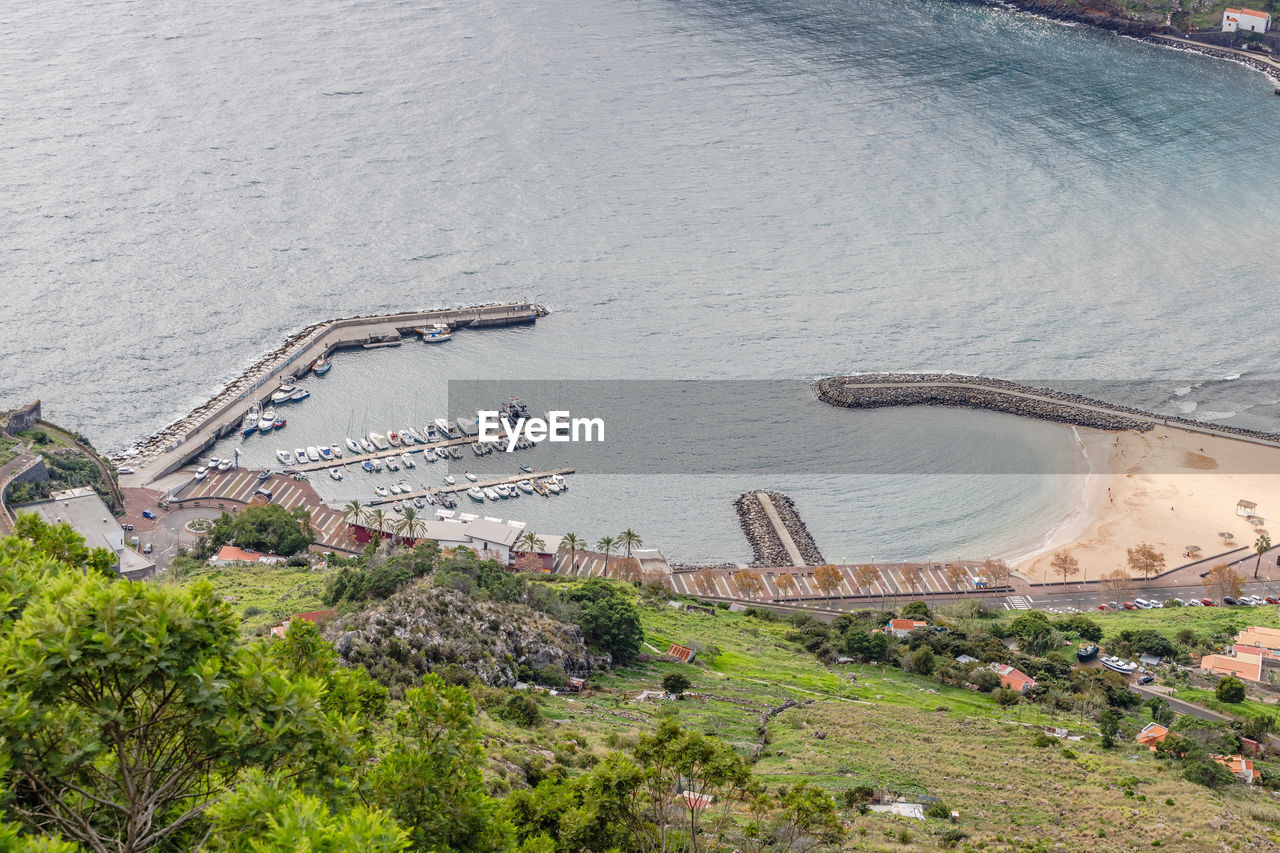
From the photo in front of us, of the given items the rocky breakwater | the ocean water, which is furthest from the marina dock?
the rocky breakwater

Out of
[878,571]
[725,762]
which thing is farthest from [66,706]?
[878,571]

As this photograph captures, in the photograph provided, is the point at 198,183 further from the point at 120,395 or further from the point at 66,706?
the point at 66,706

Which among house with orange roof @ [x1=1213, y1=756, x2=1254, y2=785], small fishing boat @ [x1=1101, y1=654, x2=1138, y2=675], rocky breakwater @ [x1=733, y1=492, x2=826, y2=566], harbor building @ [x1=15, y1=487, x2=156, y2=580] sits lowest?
rocky breakwater @ [x1=733, y1=492, x2=826, y2=566]

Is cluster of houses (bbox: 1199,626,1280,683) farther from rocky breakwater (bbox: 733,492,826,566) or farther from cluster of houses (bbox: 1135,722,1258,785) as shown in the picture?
rocky breakwater (bbox: 733,492,826,566)

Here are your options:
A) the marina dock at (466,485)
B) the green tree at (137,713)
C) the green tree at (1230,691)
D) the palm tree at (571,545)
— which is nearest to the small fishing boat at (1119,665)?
the green tree at (1230,691)

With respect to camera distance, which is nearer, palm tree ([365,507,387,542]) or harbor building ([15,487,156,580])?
harbor building ([15,487,156,580])

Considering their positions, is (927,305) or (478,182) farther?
(478,182)

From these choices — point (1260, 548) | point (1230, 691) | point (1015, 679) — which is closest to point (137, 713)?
point (1015, 679)
